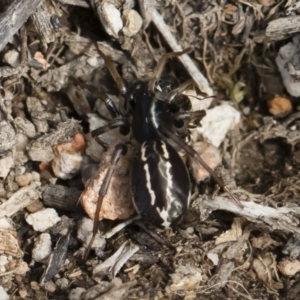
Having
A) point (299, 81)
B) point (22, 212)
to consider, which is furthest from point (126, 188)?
point (299, 81)

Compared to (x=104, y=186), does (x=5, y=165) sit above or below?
above

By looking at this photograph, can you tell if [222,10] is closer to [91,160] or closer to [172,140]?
[172,140]

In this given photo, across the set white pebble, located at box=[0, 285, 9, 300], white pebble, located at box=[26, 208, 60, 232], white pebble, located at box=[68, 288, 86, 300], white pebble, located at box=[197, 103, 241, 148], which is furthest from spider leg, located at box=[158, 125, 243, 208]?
white pebble, located at box=[0, 285, 9, 300]

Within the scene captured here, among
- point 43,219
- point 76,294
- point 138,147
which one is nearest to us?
point 76,294

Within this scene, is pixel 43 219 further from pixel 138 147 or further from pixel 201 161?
pixel 201 161

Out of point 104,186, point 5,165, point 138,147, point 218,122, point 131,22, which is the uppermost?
point 131,22

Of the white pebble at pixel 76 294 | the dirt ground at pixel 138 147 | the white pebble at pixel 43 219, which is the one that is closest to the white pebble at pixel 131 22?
the dirt ground at pixel 138 147

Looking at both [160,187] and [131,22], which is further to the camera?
[131,22]

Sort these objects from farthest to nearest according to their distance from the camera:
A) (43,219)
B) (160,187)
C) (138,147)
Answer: (138,147) → (43,219) → (160,187)

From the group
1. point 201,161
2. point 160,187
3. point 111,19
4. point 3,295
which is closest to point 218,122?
point 201,161
